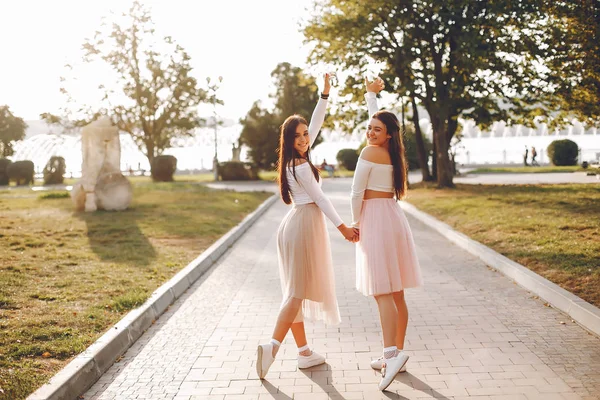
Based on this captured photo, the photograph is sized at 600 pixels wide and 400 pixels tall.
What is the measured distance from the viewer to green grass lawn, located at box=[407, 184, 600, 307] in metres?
8.39

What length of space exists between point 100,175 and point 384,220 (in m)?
14.9

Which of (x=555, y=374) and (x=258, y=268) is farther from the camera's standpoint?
(x=258, y=268)

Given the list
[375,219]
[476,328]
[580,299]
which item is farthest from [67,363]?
[580,299]

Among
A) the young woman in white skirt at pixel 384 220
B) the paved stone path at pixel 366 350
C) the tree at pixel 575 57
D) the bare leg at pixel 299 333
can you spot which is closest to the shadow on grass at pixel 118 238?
the paved stone path at pixel 366 350

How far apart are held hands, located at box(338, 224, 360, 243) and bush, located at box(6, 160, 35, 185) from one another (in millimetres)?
37308

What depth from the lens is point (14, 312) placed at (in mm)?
6645

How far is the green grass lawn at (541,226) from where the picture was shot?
839 cm

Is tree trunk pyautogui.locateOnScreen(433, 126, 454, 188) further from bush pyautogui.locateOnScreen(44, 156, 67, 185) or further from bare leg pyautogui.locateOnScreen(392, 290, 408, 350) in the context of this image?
bush pyautogui.locateOnScreen(44, 156, 67, 185)

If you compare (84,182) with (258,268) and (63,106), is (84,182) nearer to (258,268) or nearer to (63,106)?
(258,268)

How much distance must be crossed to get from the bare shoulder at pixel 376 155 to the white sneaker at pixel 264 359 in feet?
5.24

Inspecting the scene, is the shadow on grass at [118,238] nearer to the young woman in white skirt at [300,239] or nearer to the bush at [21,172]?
the young woman in white skirt at [300,239]

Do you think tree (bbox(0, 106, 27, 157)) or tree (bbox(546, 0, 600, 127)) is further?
tree (bbox(0, 106, 27, 157))

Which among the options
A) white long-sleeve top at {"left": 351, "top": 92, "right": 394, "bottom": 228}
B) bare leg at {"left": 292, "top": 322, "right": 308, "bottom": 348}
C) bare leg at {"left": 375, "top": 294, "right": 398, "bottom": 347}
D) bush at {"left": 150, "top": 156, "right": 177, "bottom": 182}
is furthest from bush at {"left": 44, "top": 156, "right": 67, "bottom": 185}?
bare leg at {"left": 375, "top": 294, "right": 398, "bottom": 347}

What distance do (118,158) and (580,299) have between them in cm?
1467
